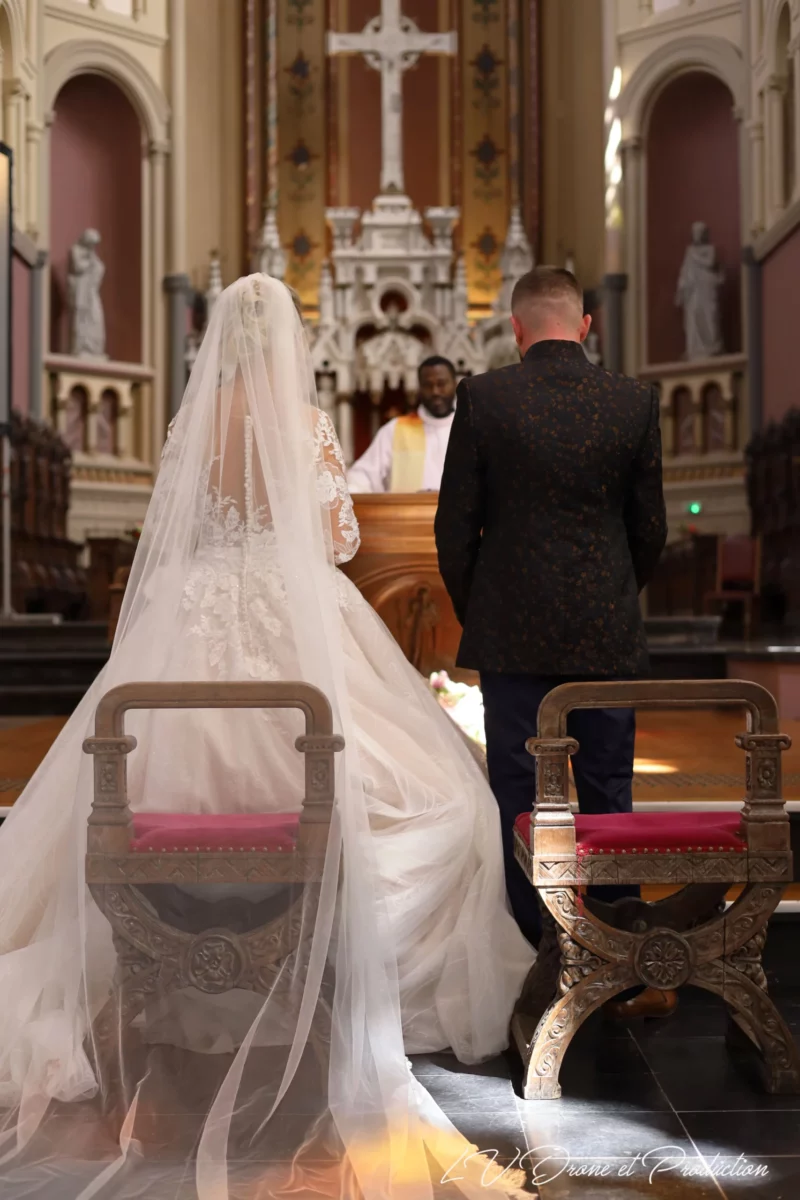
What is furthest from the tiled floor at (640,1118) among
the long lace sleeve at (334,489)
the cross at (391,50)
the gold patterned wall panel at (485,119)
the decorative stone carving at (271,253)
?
the gold patterned wall panel at (485,119)

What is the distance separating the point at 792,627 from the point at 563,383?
24.0 feet

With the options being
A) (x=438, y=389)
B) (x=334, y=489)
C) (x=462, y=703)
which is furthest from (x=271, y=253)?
(x=334, y=489)

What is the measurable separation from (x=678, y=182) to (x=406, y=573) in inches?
354

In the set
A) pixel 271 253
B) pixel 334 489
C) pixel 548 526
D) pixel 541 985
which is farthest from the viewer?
pixel 271 253

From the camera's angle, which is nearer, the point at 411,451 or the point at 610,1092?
the point at 610,1092

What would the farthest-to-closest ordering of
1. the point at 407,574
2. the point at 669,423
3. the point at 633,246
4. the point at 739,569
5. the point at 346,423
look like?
the point at 633,246 < the point at 669,423 < the point at 346,423 < the point at 739,569 < the point at 407,574

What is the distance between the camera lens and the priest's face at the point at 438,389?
21.3 feet

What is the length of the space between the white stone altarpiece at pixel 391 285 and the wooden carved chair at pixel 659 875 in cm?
963

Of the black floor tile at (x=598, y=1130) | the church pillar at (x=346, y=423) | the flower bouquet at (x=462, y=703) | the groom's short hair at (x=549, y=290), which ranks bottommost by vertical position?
the black floor tile at (x=598, y=1130)

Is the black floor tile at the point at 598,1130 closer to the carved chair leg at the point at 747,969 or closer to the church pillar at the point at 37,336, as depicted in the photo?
the carved chair leg at the point at 747,969

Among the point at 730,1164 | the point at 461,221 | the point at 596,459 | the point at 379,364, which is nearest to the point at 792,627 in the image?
the point at 379,364

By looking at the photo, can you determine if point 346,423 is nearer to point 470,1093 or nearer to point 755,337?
point 755,337

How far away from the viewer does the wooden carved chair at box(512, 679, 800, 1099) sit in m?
2.56

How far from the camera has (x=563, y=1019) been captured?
256cm
